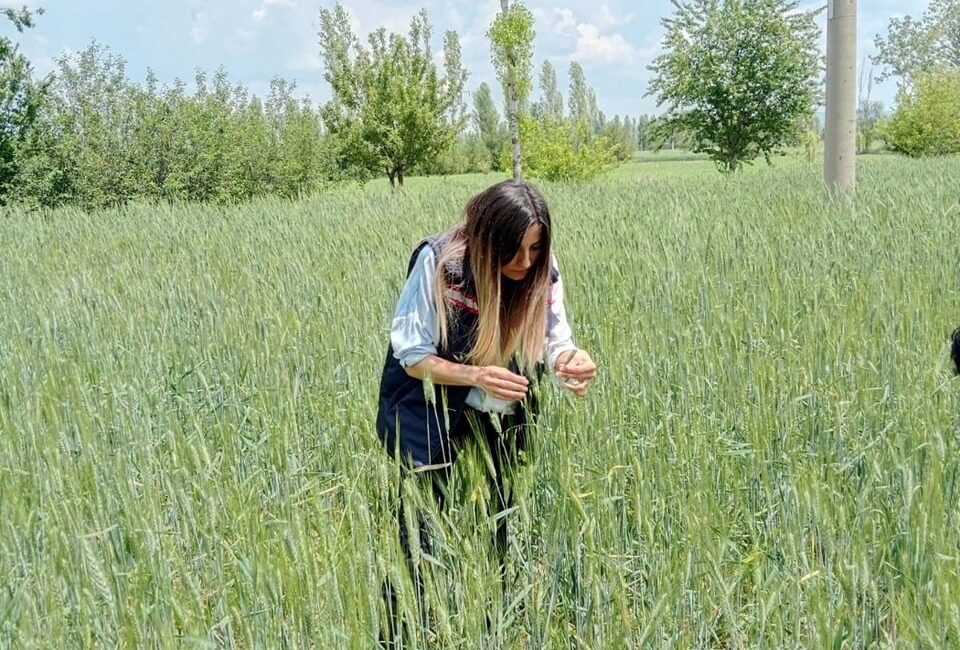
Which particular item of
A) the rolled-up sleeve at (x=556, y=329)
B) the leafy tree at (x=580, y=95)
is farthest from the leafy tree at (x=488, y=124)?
the rolled-up sleeve at (x=556, y=329)

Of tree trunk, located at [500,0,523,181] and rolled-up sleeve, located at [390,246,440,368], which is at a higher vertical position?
tree trunk, located at [500,0,523,181]

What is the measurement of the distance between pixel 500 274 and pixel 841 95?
650 cm

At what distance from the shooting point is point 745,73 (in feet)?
63.7

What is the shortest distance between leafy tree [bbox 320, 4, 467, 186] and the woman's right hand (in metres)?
A: 17.5

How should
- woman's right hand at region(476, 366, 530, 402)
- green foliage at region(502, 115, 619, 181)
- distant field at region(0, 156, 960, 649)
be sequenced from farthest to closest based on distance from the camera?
1. green foliage at region(502, 115, 619, 181)
2. woman's right hand at region(476, 366, 530, 402)
3. distant field at region(0, 156, 960, 649)

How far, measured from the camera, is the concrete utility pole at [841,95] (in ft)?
22.9

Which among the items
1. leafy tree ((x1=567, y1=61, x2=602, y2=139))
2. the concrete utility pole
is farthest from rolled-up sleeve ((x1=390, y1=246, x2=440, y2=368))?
leafy tree ((x1=567, y1=61, x2=602, y2=139))

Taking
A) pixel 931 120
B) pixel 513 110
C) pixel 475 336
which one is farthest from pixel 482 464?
pixel 931 120

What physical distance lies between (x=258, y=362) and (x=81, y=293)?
2.06m

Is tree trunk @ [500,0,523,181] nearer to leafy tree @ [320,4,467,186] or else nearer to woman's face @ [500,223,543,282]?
leafy tree @ [320,4,467,186]

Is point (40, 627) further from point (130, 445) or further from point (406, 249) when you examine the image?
point (406, 249)

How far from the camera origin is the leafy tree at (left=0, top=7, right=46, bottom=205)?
15242 millimetres

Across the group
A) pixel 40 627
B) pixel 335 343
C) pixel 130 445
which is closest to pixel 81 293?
pixel 335 343

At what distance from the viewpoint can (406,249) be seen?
6.14m
